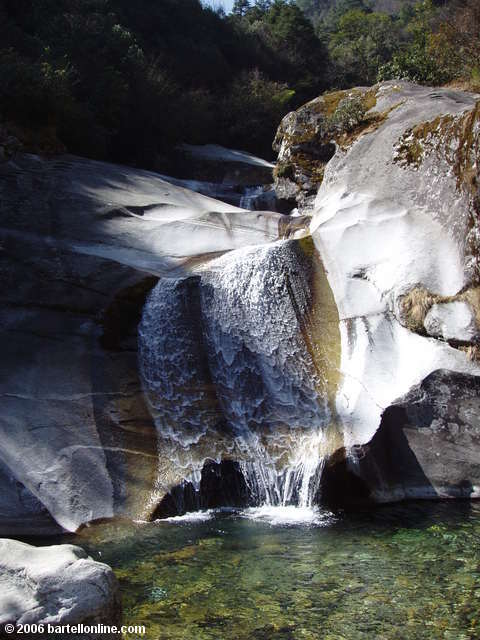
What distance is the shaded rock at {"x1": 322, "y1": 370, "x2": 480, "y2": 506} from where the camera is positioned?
8.20 metres

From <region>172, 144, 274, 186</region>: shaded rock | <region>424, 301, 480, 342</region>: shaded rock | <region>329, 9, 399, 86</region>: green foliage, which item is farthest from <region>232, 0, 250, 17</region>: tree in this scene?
<region>424, 301, 480, 342</region>: shaded rock

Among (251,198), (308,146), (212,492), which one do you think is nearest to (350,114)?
(308,146)

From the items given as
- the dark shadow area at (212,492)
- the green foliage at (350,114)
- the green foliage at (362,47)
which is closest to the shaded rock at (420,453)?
the dark shadow area at (212,492)

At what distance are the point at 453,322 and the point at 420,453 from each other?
1.58 metres

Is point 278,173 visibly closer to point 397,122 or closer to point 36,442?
point 397,122

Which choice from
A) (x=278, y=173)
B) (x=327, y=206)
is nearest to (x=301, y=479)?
(x=327, y=206)

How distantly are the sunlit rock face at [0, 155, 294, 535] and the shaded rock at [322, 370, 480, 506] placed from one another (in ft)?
7.57

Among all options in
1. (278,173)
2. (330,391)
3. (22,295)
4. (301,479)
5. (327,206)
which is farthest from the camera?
(278,173)

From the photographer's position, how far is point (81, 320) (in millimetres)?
9805

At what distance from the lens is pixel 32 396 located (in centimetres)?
884

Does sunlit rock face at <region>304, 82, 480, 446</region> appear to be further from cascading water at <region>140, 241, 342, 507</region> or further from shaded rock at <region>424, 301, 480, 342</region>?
cascading water at <region>140, 241, 342, 507</region>

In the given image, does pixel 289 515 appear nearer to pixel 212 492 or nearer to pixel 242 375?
pixel 212 492

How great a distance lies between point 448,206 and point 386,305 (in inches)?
60.3

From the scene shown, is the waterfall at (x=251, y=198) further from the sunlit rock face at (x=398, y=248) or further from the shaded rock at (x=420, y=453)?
the shaded rock at (x=420, y=453)
